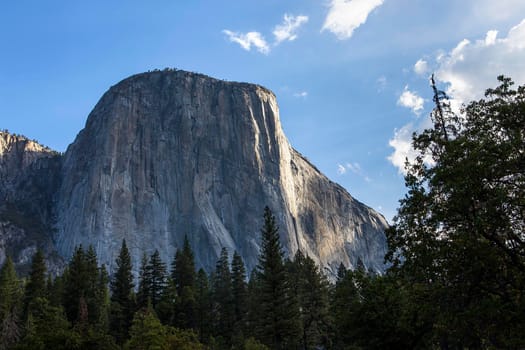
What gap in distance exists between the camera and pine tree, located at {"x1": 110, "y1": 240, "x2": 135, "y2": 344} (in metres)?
50.5

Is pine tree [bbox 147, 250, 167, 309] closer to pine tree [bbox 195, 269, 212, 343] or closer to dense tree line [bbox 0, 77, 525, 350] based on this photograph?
pine tree [bbox 195, 269, 212, 343]

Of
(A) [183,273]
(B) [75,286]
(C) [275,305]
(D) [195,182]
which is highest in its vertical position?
(D) [195,182]

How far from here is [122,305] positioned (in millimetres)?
56031

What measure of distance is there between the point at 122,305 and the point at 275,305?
2058 centimetres

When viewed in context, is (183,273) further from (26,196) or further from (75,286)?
(26,196)

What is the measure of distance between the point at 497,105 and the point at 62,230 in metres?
148

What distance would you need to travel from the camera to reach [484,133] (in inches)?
706

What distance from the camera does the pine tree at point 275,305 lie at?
42875 millimetres

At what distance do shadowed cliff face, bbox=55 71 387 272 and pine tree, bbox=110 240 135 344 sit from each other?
6988 cm

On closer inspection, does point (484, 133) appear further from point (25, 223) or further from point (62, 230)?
point (25, 223)

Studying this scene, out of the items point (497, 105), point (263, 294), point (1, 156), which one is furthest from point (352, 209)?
point (497, 105)

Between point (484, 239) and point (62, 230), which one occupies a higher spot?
point (62, 230)

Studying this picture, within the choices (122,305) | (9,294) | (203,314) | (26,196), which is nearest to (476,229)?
(203,314)

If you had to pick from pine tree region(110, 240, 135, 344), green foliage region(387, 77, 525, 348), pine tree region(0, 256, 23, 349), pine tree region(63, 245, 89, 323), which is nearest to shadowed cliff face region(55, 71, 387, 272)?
pine tree region(0, 256, 23, 349)
